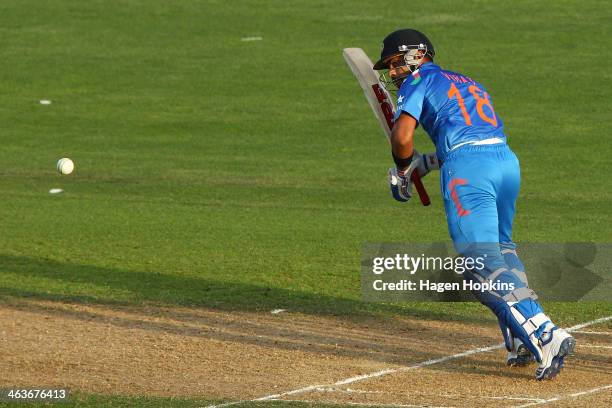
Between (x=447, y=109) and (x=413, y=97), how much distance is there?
0.91 feet

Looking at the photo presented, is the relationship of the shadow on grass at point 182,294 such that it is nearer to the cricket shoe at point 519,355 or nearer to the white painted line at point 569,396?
the cricket shoe at point 519,355

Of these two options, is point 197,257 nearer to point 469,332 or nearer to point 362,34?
point 469,332

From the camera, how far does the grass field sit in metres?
13.8

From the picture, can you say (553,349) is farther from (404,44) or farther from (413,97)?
(404,44)

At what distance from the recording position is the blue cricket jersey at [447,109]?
31.2 ft

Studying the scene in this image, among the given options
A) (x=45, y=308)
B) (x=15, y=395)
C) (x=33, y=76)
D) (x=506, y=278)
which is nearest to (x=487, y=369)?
(x=506, y=278)


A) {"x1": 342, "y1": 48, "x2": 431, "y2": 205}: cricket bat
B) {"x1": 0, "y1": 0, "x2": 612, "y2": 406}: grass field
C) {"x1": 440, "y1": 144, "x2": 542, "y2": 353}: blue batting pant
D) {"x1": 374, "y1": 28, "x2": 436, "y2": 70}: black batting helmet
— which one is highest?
{"x1": 374, "y1": 28, "x2": 436, "y2": 70}: black batting helmet

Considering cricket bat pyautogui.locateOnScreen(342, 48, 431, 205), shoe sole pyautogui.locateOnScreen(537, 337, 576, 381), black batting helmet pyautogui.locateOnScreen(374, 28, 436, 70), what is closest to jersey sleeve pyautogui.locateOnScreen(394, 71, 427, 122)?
black batting helmet pyautogui.locateOnScreen(374, 28, 436, 70)

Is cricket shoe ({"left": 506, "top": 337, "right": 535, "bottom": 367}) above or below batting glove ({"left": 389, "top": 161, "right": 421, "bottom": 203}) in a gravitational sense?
below

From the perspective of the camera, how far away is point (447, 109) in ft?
31.4

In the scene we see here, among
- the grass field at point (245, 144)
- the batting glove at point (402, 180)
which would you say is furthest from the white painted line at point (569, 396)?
the grass field at point (245, 144)

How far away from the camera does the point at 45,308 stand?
12352 mm

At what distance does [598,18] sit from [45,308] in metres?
21.4

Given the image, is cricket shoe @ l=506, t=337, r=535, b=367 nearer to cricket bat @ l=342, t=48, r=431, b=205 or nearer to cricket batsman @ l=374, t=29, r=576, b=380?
cricket batsman @ l=374, t=29, r=576, b=380
